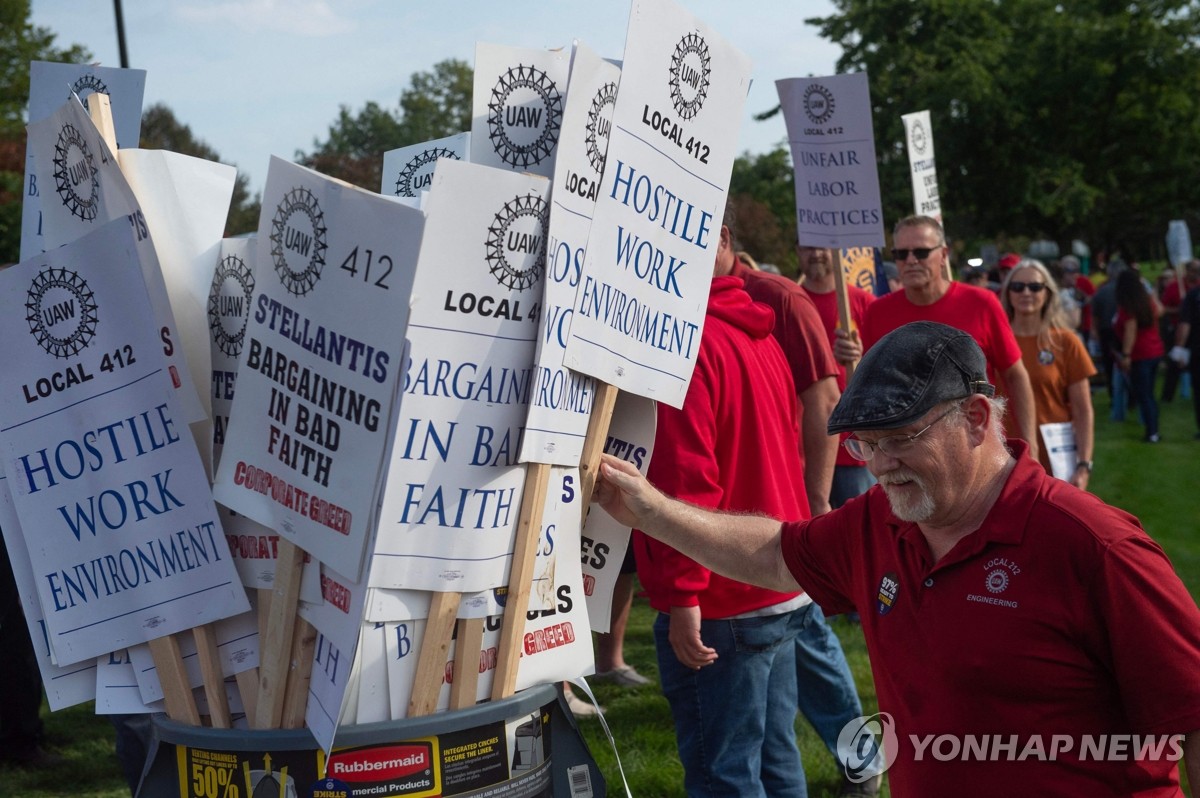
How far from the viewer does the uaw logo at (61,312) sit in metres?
2.51

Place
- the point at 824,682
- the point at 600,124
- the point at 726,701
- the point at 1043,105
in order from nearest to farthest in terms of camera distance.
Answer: the point at 600,124
the point at 726,701
the point at 824,682
the point at 1043,105

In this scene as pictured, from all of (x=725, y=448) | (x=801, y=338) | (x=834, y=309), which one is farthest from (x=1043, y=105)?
(x=725, y=448)

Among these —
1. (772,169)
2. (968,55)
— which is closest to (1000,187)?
(968,55)

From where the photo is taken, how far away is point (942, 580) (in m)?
2.50

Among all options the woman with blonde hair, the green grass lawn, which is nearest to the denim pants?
the green grass lawn

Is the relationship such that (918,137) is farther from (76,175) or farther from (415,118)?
(415,118)

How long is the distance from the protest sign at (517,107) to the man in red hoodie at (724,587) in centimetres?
114

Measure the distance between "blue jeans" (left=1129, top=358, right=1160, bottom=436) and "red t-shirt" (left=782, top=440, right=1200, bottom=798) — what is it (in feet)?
43.4

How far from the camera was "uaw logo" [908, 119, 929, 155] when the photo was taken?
8.70m

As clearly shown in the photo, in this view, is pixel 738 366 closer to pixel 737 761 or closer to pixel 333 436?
pixel 737 761

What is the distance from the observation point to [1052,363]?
6.39 metres

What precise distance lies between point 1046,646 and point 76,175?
218cm

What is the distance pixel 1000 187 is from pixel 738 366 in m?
40.1

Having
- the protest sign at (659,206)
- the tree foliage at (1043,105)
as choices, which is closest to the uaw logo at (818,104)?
the protest sign at (659,206)
